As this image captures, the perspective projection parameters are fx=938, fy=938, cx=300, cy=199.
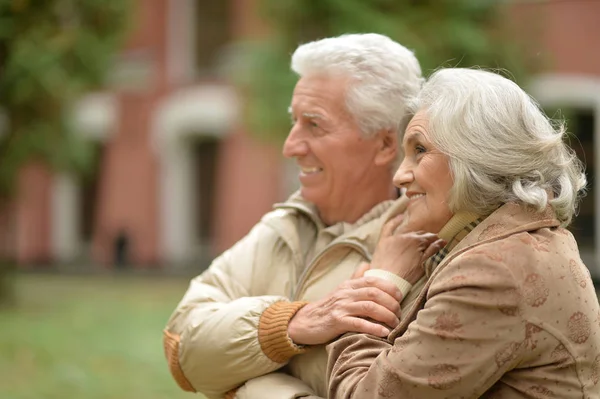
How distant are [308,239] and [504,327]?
41.2 inches

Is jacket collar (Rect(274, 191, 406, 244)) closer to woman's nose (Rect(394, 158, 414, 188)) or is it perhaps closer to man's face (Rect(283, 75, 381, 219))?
man's face (Rect(283, 75, 381, 219))

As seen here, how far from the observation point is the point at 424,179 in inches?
84.1

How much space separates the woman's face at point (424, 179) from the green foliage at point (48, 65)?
12.0m

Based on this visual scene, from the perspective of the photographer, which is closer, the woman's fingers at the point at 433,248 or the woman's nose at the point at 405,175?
the woman's nose at the point at 405,175

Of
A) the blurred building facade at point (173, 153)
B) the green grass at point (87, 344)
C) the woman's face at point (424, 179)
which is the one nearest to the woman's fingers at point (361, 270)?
the woman's face at point (424, 179)

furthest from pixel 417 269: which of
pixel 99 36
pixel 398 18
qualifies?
pixel 99 36

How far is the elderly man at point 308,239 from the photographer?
2500 mm

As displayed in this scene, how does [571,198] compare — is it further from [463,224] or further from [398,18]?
A: [398,18]

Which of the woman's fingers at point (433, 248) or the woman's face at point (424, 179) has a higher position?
the woman's face at point (424, 179)

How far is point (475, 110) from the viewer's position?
2.04m

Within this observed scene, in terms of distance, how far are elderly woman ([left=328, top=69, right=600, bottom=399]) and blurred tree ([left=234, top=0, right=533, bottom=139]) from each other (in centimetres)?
883

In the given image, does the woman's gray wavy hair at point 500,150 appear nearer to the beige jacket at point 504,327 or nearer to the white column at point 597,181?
the beige jacket at point 504,327

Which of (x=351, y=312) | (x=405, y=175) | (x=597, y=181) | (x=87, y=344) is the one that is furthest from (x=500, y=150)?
(x=597, y=181)

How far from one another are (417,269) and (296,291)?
1.51ft
